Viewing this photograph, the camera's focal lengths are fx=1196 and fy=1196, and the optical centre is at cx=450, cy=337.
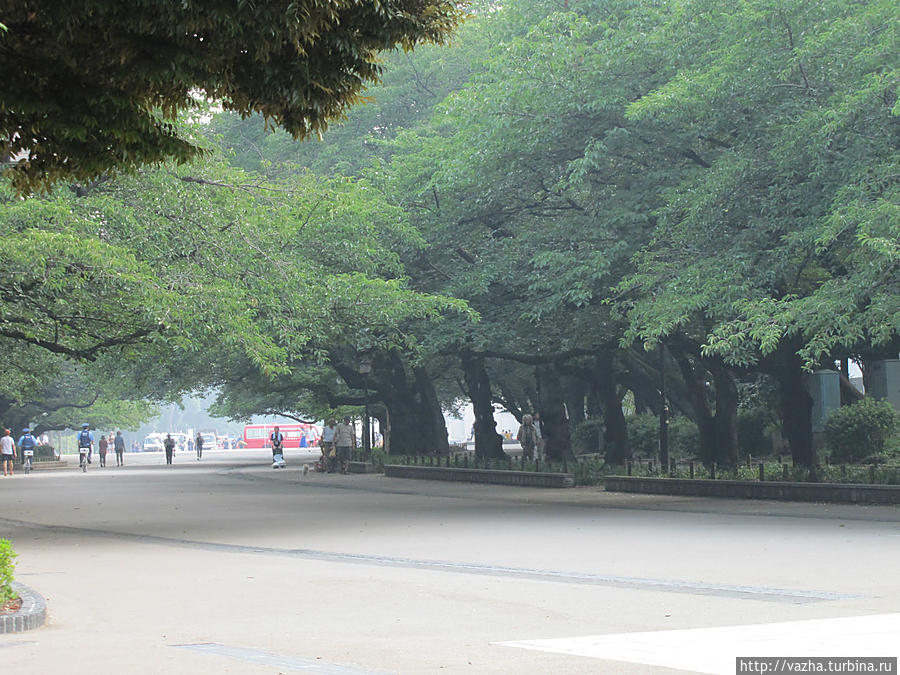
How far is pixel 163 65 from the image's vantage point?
633 centimetres

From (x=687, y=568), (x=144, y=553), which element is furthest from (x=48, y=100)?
(x=144, y=553)

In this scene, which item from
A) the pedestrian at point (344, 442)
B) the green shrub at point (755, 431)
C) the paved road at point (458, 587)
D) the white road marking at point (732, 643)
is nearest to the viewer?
the white road marking at point (732, 643)

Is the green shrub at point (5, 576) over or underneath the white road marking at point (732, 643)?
over

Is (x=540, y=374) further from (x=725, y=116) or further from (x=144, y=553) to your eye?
(x=144, y=553)

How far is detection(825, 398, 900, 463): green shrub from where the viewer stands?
28.2 meters

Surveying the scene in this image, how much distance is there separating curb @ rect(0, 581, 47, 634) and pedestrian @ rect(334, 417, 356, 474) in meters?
27.8

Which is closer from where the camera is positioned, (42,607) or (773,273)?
(42,607)

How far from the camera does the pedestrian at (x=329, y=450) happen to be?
39250 mm

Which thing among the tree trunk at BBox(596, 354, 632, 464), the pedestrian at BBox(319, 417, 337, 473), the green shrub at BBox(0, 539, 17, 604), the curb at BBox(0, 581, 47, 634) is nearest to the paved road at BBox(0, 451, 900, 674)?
the curb at BBox(0, 581, 47, 634)

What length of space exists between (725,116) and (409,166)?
9.83m

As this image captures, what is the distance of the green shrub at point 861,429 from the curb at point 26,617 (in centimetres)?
2242

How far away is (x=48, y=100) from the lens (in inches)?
262

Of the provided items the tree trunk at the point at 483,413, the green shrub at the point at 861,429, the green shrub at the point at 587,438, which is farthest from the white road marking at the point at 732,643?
the green shrub at the point at 587,438

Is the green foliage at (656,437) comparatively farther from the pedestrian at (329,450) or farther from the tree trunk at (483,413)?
the pedestrian at (329,450)
